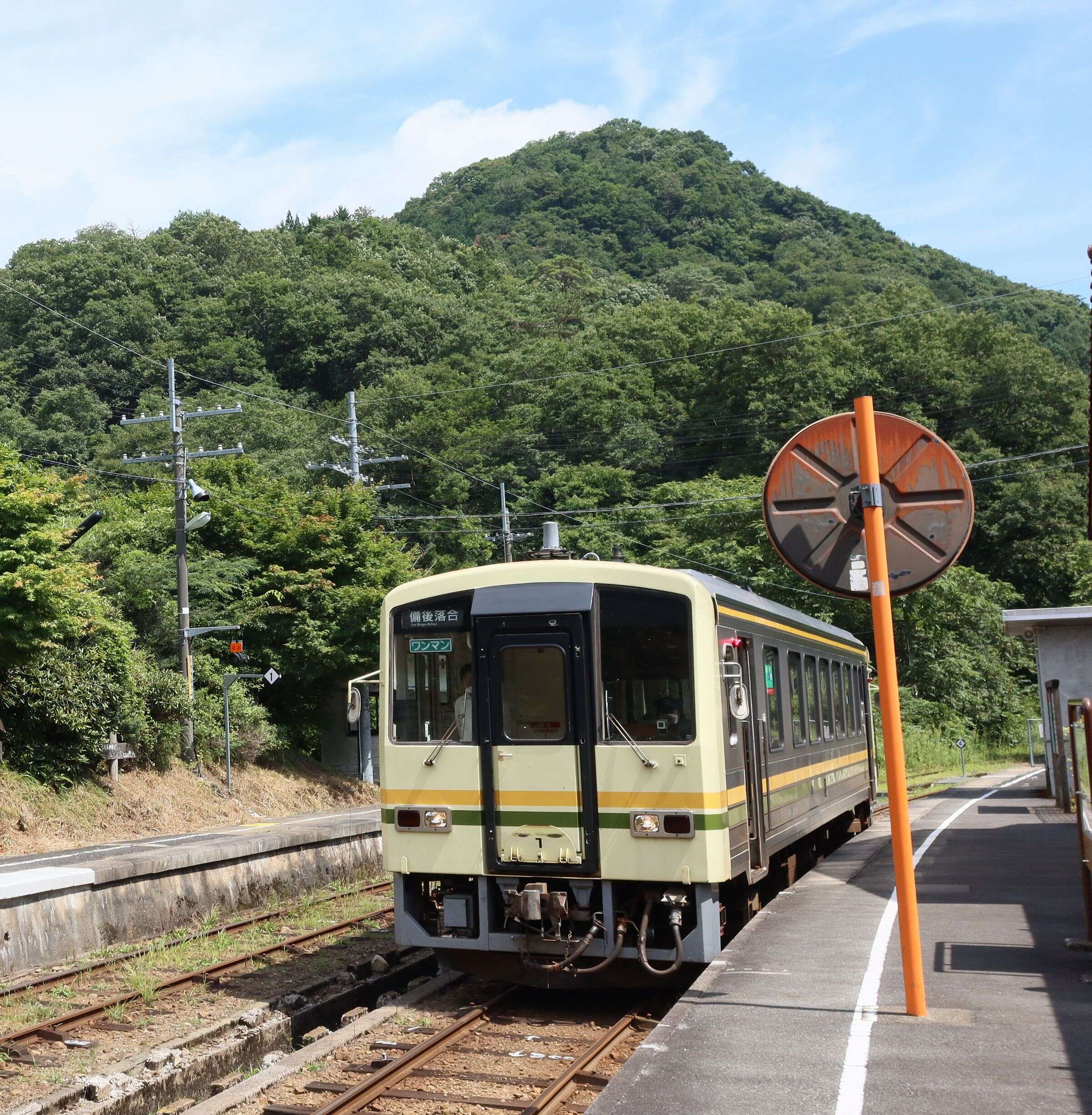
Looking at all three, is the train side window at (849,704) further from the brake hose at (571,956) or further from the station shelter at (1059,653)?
the brake hose at (571,956)

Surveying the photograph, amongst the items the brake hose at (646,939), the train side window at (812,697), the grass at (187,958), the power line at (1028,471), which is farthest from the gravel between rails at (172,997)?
the power line at (1028,471)

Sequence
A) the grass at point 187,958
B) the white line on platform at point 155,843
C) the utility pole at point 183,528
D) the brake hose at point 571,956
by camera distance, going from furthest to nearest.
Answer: the utility pole at point 183,528 → the white line on platform at point 155,843 → the grass at point 187,958 → the brake hose at point 571,956

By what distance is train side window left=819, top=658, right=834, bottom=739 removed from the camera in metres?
13.8

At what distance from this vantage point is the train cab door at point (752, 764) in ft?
30.7

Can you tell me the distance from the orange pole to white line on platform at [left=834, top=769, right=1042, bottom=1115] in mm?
281

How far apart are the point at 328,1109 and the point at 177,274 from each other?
220 ft

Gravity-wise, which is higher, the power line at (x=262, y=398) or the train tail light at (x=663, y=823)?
the power line at (x=262, y=398)

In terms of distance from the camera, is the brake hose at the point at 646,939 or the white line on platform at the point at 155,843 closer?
the brake hose at the point at 646,939

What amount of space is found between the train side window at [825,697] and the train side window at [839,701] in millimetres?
304

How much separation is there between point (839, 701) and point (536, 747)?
760 cm

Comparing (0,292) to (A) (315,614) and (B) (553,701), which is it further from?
(B) (553,701)

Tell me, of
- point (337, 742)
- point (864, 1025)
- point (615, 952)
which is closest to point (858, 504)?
point (864, 1025)

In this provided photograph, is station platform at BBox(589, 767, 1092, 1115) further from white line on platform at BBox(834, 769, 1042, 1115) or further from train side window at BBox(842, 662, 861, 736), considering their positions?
train side window at BBox(842, 662, 861, 736)

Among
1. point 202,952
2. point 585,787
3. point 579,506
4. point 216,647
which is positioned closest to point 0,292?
point 579,506
